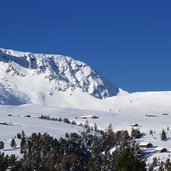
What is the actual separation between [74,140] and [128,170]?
135 meters

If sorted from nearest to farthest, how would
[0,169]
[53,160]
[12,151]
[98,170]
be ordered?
[98,170] → [0,169] → [53,160] → [12,151]

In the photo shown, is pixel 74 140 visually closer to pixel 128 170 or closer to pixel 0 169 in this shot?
pixel 0 169

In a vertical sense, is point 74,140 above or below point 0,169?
above

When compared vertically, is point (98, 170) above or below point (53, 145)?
below

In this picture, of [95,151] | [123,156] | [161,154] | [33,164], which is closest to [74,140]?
[95,151]

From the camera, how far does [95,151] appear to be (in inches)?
7067

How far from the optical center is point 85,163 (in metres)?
170

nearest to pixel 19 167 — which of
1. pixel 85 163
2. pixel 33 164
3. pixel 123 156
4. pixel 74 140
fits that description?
pixel 33 164

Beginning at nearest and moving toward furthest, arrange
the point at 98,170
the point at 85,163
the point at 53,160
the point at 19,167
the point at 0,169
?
the point at 98,170 → the point at 0,169 → the point at 19,167 → the point at 53,160 → the point at 85,163

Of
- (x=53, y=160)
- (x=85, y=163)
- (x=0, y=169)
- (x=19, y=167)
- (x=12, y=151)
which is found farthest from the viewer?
(x=12, y=151)

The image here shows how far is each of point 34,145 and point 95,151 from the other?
2036cm

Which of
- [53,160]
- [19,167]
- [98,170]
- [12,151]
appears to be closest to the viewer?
[98,170]

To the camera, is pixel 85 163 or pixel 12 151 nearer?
pixel 85 163

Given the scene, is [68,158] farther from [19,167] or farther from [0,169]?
[0,169]
